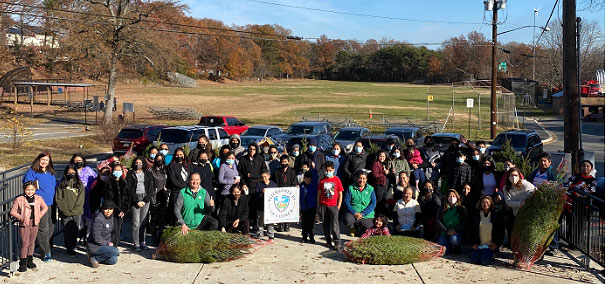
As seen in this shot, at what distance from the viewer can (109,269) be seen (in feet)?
29.0

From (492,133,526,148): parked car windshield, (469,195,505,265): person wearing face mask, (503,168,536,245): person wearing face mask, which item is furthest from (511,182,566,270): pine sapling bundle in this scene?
(492,133,526,148): parked car windshield

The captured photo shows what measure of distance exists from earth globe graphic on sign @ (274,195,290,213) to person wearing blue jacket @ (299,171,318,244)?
0.25m

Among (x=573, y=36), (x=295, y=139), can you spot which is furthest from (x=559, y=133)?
(x=573, y=36)

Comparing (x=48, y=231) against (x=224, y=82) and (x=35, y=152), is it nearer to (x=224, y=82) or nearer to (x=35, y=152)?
(x=35, y=152)

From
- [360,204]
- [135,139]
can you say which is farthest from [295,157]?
[135,139]

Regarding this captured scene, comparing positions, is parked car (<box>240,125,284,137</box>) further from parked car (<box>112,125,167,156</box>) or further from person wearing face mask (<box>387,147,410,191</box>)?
person wearing face mask (<box>387,147,410,191</box>)

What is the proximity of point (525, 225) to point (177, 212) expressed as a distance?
210 inches

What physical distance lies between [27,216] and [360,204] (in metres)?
5.25

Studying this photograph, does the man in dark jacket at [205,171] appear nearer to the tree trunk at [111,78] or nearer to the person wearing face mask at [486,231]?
the person wearing face mask at [486,231]

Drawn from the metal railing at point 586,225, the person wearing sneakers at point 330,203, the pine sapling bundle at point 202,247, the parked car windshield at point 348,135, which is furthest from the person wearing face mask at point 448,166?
the parked car windshield at point 348,135

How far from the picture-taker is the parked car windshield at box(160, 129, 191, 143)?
68.9ft

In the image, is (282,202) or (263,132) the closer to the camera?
(282,202)

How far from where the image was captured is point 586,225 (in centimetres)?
865

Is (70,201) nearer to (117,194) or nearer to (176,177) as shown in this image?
(117,194)
